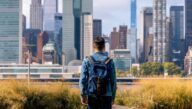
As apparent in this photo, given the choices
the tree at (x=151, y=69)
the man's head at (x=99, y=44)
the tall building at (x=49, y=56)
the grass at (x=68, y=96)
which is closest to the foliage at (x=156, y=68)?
the tree at (x=151, y=69)

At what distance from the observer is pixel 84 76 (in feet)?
19.4

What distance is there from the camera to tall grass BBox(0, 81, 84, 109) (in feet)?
42.1

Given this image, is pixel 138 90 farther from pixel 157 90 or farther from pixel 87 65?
pixel 87 65

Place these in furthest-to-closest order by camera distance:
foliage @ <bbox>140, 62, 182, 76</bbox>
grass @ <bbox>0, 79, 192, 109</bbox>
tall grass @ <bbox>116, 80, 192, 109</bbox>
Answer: foliage @ <bbox>140, 62, 182, 76</bbox> → tall grass @ <bbox>116, 80, 192, 109</bbox> → grass @ <bbox>0, 79, 192, 109</bbox>

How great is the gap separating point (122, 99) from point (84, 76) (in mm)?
11081

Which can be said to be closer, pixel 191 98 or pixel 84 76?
pixel 84 76

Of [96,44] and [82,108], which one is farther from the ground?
A: [96,44]

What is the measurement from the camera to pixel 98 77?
595 cm

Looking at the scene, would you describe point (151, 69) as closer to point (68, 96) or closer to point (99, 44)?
point (68, 96)

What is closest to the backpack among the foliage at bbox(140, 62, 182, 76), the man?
the man

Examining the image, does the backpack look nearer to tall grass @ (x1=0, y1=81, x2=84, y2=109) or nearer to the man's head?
the man's head

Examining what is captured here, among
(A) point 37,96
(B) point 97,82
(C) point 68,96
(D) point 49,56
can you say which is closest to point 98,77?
(B) point 97,82

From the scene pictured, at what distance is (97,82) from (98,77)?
53 mm

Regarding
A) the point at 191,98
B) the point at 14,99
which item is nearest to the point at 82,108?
the point at 14,99
